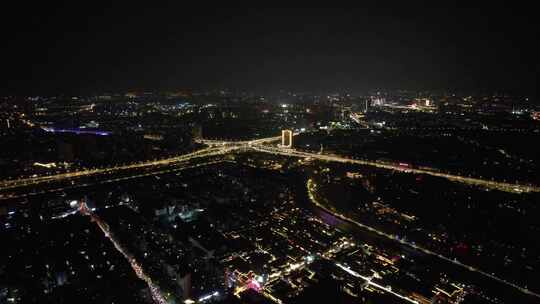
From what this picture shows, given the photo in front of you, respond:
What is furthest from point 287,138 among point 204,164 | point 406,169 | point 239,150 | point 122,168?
point 122,168

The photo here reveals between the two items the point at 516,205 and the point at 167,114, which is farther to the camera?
the point at 167,114

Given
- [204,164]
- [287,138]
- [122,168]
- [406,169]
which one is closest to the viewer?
[122,168]

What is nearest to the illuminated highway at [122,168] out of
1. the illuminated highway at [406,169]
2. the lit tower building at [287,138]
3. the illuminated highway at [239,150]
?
the illuminated highway at [239,150]

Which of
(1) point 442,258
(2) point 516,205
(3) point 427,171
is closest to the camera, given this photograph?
(1) point 442,258

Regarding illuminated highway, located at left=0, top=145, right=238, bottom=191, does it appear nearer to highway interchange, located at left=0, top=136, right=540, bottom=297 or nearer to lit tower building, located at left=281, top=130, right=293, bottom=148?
highway interchange, located at left=0, top=136, right=540, bottom=297

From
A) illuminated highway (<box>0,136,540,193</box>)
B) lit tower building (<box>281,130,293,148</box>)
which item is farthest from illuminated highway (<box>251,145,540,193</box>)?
lit tower building (<box>281,130,293,148</box>)

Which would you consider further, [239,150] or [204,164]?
[239,150]

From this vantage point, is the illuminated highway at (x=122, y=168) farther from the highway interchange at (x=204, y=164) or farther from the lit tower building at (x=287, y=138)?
the lit tower building at (x=287, y=138)

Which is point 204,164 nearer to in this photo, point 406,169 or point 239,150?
point 239,150

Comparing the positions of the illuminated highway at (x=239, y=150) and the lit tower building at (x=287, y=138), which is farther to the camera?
the lit tower building at (x=287, y=138)

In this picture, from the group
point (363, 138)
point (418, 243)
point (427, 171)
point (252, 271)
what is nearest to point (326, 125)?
point (363, 138)

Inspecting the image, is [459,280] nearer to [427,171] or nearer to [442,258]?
[442,258]
